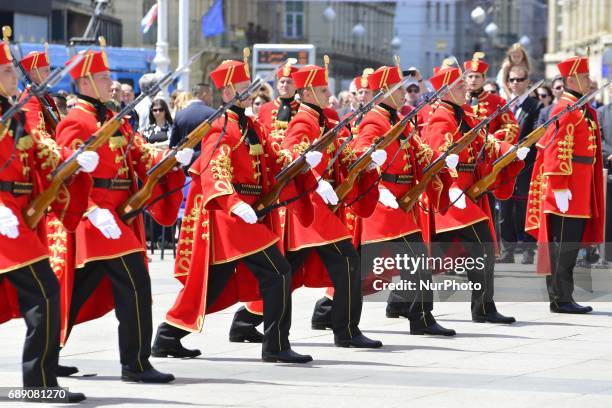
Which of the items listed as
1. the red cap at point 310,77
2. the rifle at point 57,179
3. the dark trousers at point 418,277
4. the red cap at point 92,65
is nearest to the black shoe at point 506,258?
the dark trousers at point 418,277

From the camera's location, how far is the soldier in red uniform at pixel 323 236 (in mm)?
10461

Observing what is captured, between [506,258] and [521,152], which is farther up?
[521,152]

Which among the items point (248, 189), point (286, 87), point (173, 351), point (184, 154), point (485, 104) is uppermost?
point (286, 87)

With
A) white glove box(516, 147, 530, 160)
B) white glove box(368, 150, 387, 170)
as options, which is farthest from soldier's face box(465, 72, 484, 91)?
white glove box(368, 150, 387, 170)

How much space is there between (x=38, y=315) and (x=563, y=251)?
18.3 ft

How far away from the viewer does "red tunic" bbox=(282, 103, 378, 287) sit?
10453 mm

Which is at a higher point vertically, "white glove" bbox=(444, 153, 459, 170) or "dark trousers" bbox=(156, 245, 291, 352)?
"white glove" bbox=(444, 153, 459, 170)

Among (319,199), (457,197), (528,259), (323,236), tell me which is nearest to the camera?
(323,236)

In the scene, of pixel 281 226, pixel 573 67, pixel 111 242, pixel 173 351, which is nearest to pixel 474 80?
pixel 573 67

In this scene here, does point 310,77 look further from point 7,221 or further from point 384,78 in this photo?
point 7,221

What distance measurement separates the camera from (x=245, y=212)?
9445 millimetres

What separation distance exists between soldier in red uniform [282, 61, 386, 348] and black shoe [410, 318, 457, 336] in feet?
2.34

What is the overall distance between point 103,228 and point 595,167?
5332 mm

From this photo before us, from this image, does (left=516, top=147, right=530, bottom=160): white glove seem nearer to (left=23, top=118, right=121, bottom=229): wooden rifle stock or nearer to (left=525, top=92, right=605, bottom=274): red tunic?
(left=525, top=92, right=605, bottom=274): red tunic
